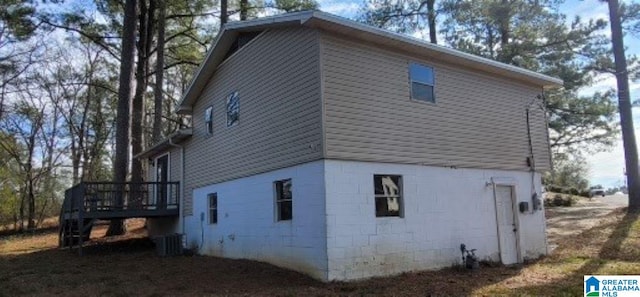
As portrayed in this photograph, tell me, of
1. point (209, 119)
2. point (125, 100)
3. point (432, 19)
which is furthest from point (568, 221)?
point (125, 100)

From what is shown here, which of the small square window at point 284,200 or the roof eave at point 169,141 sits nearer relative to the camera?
the small square window at point 284,200

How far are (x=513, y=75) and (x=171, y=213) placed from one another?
11.2 metres

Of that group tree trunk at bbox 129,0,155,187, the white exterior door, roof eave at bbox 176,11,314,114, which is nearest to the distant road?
the white exterior door

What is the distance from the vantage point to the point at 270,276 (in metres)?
9.59

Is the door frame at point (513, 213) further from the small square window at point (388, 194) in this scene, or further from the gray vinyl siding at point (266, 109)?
the gray vinyl siding at point (266, 109)

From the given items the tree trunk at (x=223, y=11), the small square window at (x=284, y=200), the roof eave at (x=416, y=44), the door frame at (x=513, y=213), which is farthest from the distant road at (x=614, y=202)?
the tree trunk at (x=223, y=11)

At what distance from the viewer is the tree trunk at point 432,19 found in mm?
22469

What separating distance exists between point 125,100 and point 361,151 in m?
12.0

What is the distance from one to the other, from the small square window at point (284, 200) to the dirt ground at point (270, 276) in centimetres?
110

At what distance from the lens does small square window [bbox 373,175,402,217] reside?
9.87 meters

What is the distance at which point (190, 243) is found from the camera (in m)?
15.1

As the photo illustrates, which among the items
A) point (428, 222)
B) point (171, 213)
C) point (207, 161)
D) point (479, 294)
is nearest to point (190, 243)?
point (171, 213)

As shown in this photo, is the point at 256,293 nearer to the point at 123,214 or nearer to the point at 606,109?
the point at 123,214

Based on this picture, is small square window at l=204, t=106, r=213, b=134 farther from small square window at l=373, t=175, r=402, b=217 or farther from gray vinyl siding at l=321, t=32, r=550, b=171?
small square window at l=373, t=175, r=402, b=217
